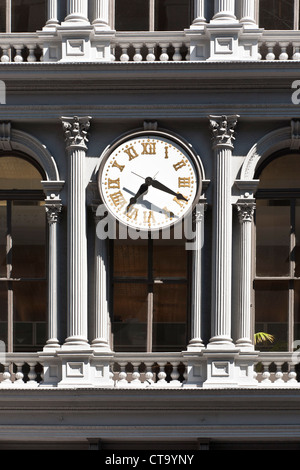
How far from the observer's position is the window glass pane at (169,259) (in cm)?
2425

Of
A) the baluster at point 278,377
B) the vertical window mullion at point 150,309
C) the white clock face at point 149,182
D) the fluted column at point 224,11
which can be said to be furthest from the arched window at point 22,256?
the fluted column at point 224,11

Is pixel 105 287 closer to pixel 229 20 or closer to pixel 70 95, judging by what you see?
pixel 70 95

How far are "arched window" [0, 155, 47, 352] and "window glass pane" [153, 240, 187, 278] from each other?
222cm

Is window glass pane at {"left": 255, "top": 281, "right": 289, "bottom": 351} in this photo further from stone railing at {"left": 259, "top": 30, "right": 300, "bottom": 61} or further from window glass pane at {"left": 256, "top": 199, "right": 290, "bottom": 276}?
stone railing at {"left": 259, "top": 30, "right": 300, "bottom": 61}

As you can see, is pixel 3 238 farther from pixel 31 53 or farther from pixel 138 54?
pixel 138 54

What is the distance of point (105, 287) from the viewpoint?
78.3ft

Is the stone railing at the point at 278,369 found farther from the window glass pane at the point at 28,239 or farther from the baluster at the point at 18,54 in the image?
the baluster at the point at 18,54

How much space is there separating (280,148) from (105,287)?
4.37 metres

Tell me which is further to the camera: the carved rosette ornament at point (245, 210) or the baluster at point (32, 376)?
the carved rosette ornament at point (245, 210)

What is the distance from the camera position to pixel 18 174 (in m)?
24.8

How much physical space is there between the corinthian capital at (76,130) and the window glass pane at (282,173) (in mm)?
3556

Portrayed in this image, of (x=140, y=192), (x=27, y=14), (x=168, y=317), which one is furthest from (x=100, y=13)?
(x=168, y=317)
